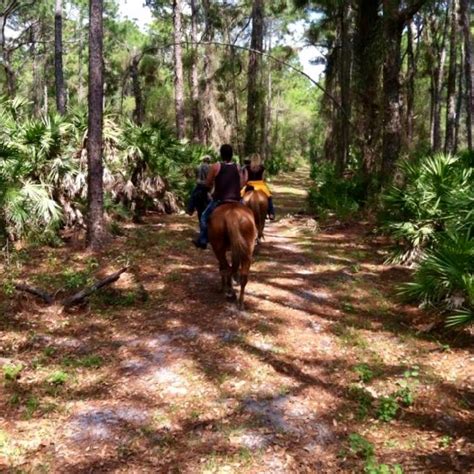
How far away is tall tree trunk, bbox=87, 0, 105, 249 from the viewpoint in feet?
32.6

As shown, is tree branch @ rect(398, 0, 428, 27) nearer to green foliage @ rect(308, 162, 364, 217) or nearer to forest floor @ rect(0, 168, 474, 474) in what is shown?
green foliage @ rect(308, 162, 364, 217)

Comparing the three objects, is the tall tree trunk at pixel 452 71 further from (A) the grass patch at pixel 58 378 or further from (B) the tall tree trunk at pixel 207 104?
(A) the grass patch at pixel 58 378

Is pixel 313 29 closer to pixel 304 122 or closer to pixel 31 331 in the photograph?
pixel 31 331

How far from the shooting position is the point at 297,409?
16.7 feet

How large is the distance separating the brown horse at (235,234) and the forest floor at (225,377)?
75 cm

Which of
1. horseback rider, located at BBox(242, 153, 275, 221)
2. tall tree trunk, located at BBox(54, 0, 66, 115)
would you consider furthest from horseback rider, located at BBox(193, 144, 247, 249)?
tall tree trunk, located at BBox(54, 0, 66, 115)

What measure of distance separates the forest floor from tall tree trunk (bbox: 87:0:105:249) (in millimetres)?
970

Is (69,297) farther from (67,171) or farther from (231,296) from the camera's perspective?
(67,171)

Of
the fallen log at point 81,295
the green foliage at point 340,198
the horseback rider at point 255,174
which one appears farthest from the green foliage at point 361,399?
the green foliage at point 340,198

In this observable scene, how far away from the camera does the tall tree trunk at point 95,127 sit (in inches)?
391

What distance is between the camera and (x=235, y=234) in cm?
714

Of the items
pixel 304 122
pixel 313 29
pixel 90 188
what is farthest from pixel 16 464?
pixel 304 122

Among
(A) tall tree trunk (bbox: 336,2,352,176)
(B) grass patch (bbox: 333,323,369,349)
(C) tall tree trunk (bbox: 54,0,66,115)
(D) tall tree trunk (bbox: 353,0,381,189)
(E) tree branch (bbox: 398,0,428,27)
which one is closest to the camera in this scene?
(B) grass patch (bbox: 333,323,369,349)

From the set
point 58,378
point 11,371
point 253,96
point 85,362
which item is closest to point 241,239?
Result: point 85,362
